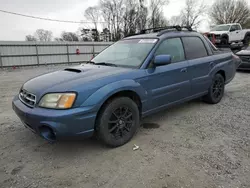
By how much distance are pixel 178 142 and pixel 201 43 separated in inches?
93.9

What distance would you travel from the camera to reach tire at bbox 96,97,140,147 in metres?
2.57

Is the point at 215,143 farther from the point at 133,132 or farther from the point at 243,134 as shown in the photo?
the point at 133,132

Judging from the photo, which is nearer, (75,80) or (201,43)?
(75,80)

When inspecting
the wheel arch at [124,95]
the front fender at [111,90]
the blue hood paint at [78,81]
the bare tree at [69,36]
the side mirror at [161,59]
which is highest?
the bare tree at [69,36]

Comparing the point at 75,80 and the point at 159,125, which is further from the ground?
the point at 75,80

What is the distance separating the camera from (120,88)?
104 inches

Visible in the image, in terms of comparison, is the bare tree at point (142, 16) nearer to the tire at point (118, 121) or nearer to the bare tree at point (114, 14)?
the bare tree at point (114, 14)

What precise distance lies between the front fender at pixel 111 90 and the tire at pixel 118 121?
0.15 m

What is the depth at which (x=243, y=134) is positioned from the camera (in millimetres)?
3088

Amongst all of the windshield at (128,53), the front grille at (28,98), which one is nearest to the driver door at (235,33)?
the windshield at (128,53)

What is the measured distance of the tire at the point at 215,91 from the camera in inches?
173

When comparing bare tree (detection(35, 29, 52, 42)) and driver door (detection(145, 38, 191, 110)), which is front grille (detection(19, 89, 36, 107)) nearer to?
driver door (detection(145, 38, 191, 110))

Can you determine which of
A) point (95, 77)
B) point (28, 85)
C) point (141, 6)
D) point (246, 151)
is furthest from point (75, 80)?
point (141, 6)

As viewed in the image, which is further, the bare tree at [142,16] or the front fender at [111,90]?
the bare tree at [142,16]
